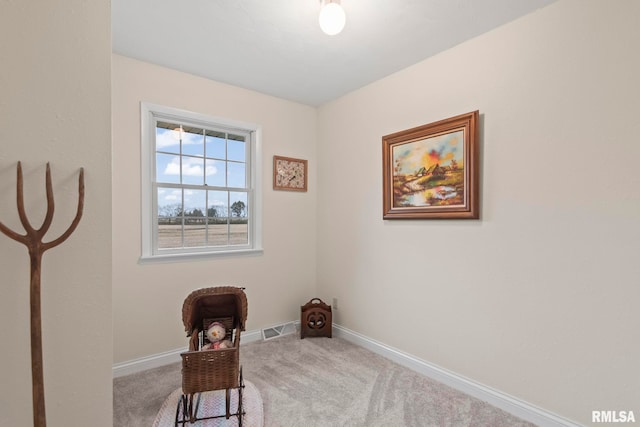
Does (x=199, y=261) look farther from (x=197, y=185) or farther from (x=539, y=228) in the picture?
(x=539, y=228)

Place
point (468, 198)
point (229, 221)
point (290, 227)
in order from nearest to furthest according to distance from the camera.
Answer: point (468, 198) → point (229, 221) → point (290, 227)

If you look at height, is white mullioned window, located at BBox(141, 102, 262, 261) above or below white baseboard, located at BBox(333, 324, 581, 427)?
above

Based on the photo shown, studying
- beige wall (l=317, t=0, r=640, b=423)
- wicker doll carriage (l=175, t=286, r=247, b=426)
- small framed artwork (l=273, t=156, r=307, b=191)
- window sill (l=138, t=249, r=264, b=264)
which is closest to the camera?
beige wall (l=317, t=0, r=640, b=423)

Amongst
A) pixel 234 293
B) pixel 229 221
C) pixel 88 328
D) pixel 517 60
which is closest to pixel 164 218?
pixel 229 221

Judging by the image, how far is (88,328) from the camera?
1.28 metres

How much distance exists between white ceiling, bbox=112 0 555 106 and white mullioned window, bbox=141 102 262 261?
53 centimetres

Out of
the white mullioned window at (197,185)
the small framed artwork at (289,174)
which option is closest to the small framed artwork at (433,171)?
the small framed artwork at (289,174)

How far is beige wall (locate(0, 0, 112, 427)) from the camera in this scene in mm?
1146

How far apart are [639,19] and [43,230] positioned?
2944 mm

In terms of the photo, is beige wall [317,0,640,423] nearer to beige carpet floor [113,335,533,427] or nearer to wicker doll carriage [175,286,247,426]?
beige carpet floor [113,335,533,427]

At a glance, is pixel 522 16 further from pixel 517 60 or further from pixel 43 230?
pixel 43 230

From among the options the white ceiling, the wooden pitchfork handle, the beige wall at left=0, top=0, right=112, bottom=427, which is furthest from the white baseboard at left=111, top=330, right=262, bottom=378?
the white ceiling

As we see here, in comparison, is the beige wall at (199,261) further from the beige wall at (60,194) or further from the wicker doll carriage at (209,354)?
the beige wall at (60,194)

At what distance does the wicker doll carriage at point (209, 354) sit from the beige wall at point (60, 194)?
48 cm
